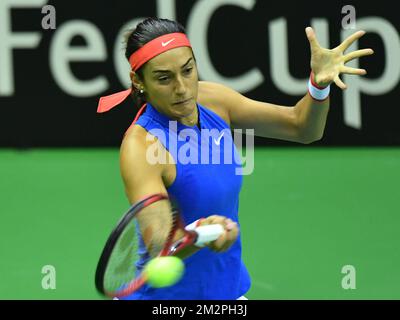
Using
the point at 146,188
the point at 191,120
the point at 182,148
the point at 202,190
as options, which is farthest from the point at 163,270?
the point at 191,120

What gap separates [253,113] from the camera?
3.87 metres

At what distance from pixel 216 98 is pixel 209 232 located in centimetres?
85

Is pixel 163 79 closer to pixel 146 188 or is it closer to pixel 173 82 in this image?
pixel 173 82

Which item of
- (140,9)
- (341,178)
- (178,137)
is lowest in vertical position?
(341,178)

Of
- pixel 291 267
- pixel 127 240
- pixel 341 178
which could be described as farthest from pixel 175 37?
pixel 341 178

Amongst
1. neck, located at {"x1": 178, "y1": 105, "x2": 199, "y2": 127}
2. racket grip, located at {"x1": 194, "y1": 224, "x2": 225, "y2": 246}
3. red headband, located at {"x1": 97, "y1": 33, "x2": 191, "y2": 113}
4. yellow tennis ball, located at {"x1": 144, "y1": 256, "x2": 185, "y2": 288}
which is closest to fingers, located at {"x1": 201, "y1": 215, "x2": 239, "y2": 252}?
racket grip, located at {"x1": 194, "y1": 224, "x2": 225, "y2": 246}

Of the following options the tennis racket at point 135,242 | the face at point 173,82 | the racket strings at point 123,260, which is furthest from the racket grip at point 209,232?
the face at point 173,82

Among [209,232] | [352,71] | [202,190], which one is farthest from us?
[352,71]

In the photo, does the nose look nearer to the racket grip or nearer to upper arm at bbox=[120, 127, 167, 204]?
upper arm at bbox=[120, 127, 167, 204]

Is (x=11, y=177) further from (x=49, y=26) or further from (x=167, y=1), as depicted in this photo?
(x=167, y=1)
